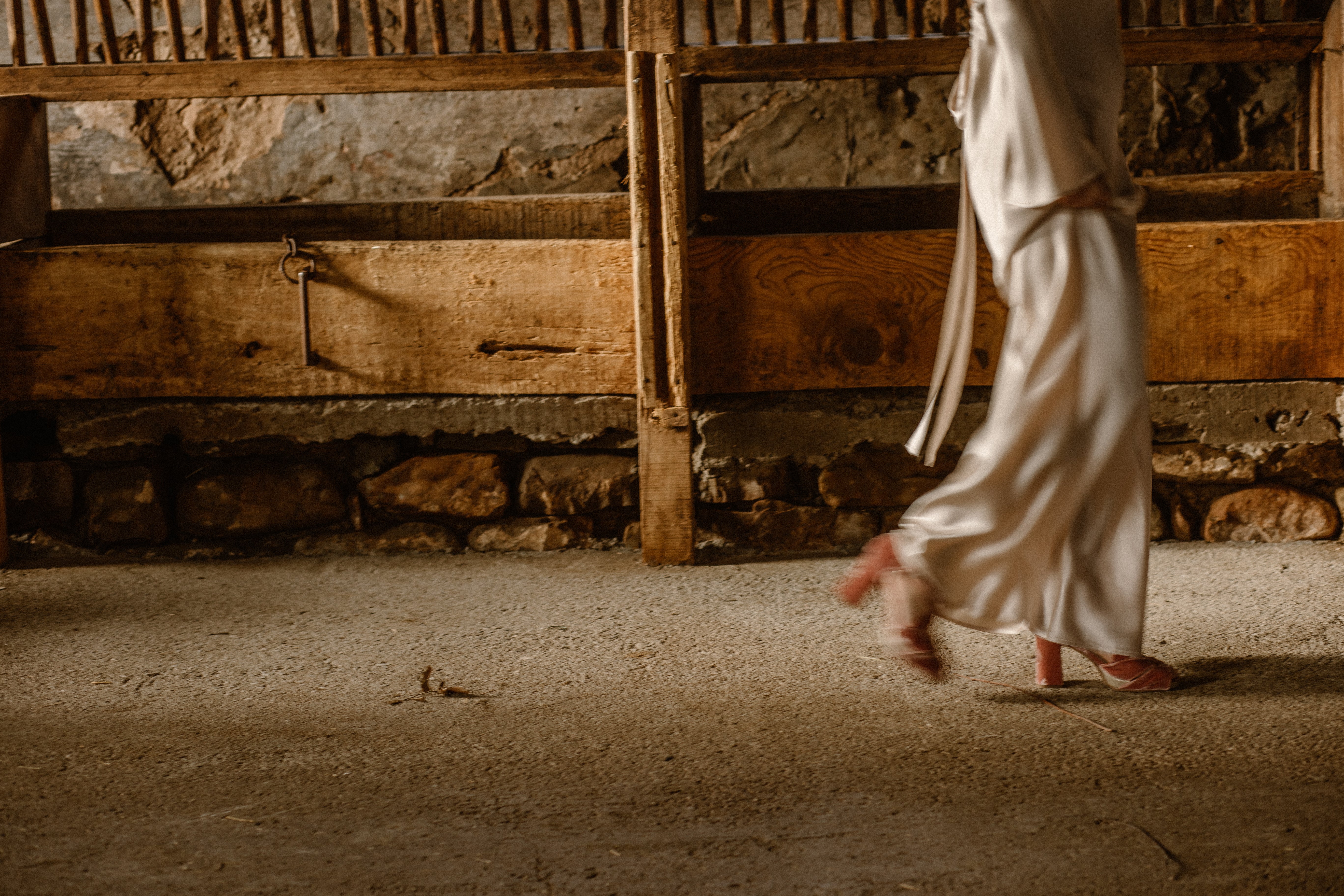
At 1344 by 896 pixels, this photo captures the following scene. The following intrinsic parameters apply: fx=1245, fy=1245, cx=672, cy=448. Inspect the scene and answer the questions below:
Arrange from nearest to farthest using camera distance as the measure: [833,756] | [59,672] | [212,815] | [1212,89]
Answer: [212,815]
[833,756]
[59,672]
[1212,89]

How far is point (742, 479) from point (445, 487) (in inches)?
36.3

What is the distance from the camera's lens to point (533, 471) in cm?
387

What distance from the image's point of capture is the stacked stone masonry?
3748 millimetres

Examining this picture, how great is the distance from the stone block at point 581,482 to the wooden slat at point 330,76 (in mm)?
1123

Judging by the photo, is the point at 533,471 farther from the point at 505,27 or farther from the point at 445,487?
the point at 505,27

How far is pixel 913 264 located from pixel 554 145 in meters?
2.36

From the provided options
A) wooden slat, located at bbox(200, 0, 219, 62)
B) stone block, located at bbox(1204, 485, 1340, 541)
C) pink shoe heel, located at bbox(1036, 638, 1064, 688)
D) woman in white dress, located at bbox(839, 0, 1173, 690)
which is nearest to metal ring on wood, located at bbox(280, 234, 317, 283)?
wooden slat, located at bbox(200, 0, 219, 62)

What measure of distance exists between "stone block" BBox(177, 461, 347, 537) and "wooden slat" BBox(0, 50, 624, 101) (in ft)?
3.72

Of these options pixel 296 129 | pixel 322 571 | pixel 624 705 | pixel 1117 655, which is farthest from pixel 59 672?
pixel 296 129

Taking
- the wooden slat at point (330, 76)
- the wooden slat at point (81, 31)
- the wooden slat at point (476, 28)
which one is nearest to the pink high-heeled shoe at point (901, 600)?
the wooden slat at point (330, 76)

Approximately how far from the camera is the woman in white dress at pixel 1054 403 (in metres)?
2.35

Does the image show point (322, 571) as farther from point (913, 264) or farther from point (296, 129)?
point (296, 129)

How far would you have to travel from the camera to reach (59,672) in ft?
9.39

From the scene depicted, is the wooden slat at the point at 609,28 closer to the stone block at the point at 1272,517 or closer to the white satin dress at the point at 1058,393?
the white satin dress at the point at 1058,393
